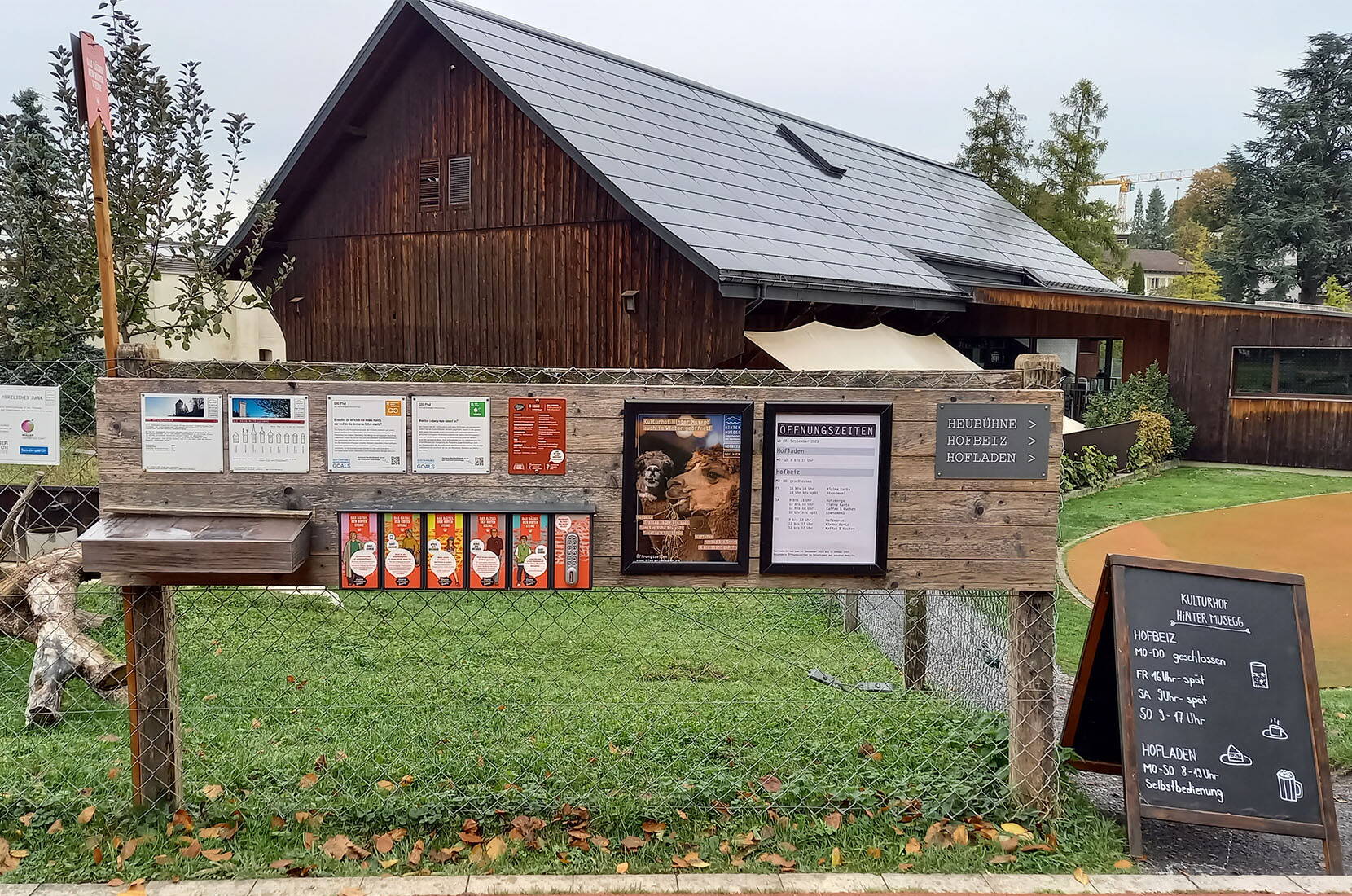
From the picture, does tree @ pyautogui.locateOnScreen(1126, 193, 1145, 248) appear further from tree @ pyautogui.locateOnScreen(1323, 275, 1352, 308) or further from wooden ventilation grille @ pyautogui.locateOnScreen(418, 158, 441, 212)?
wooden ventilation grille @ pyautogui.locateOnScreen(418, 158, 441, 212)

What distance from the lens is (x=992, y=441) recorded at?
11.7ft

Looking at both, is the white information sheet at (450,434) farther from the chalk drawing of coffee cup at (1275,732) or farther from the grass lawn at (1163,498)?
the grass lawn at (1163,498)

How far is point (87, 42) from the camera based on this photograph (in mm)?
3189

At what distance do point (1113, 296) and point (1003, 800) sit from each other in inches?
557

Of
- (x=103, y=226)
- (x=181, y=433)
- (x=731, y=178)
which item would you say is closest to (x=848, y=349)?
(x=731, y=178)

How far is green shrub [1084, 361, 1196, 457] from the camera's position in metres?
16.5

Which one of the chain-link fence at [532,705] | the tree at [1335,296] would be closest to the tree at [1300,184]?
the tree at [1335,296]

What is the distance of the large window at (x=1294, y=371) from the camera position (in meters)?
16.2

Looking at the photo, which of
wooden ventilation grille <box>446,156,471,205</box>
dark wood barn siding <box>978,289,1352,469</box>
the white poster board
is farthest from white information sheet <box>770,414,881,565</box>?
dark wood barn siding <box>978,289,1352,469</box>

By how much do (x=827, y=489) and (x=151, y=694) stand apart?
8.23 feet

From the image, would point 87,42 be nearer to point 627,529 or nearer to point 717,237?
point 627,529

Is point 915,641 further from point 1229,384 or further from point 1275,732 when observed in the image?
point 1229,384

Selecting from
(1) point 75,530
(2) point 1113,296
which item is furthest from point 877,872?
(2) point 1113,296

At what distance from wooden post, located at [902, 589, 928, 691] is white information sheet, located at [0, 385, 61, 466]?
3.73 meters
